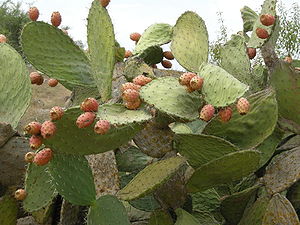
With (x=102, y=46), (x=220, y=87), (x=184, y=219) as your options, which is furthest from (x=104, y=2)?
(x=184, y=219)

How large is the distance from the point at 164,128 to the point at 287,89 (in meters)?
0.29

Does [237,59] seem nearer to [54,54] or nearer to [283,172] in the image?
[283,172]

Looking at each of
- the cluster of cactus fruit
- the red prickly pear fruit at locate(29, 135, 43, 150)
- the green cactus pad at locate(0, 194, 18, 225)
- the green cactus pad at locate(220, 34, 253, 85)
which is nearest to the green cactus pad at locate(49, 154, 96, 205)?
the cluster of cactus fruit

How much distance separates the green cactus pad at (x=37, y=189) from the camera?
4.00ft

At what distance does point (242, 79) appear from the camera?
1349 millimetres

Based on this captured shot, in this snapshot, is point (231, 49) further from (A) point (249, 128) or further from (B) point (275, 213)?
(B) point (275, 213)

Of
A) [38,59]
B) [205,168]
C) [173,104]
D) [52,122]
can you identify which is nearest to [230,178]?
[205,168]

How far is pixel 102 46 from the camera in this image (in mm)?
1197

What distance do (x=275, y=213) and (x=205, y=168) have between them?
0.57ft

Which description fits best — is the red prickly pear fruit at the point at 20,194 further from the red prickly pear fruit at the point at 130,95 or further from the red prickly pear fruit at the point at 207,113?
the red prickly pear fruit at the point at 207,113

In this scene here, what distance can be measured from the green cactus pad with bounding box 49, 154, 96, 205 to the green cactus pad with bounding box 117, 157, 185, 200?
68mm

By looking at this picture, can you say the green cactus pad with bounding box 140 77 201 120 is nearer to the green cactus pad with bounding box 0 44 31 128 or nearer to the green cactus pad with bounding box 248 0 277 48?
the green cactus pad with bounding box 248 0 277 48

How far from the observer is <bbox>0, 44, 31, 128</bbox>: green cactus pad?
4.38 ft

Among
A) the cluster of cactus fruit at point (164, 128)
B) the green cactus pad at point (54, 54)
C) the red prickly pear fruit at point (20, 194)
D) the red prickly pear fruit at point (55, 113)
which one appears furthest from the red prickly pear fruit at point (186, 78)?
the red prickly pear fruit at point (20, 194)
